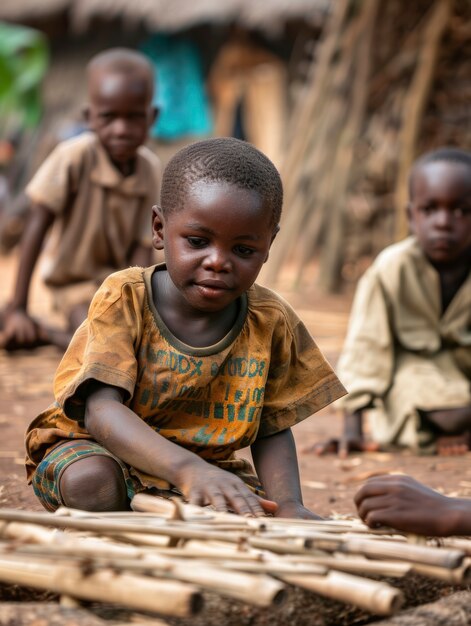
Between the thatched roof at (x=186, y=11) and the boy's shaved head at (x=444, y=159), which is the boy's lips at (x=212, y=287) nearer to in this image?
the boy's shaved head at (x=444, y=159)

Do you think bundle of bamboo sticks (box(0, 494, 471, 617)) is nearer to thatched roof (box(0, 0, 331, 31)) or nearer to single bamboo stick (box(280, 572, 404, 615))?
single bamboo stick (box(280, 572, 404, 615))

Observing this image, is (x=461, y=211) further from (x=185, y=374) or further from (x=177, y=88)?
(x=177, y=88)

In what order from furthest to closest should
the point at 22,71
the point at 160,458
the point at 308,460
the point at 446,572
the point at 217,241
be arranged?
the point at 22,71, the point at 308,460, the point at 217,241, the point at 160,458, the point at 446,572

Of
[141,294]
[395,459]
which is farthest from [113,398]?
[395,459]

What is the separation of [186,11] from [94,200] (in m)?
8.12

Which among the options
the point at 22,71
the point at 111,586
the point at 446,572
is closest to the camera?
the point at 111,586

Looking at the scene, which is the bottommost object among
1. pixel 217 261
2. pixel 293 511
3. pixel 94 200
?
pixel 293 511

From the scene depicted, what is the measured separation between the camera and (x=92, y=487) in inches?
88.6

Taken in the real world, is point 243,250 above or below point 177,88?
below

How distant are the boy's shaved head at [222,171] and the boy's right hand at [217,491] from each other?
0.63 metres

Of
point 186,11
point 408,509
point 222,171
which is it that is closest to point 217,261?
point 222,171

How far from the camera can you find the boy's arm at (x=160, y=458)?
6.89ft

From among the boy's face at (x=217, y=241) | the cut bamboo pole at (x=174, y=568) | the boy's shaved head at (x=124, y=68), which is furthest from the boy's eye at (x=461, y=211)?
the cut bamboo pole at (x=174, y=568)

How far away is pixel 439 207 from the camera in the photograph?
12.9 ft
